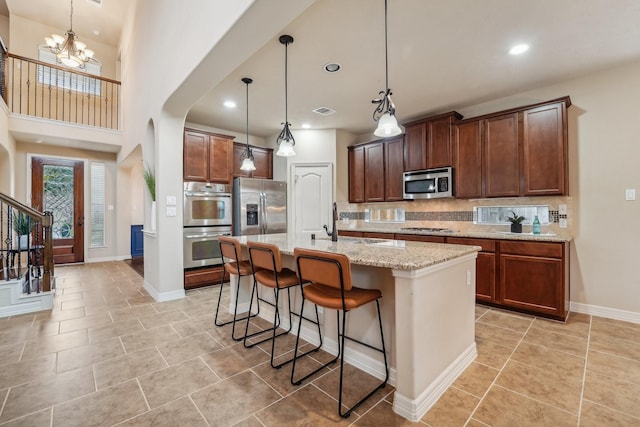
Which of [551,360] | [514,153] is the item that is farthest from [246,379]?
[514,153]

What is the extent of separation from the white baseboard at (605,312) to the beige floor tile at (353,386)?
Answer: 290 centimetres

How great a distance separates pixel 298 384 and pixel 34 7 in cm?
878

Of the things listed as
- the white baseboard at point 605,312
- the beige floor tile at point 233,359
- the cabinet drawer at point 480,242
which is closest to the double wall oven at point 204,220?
the beige floor tile at point 233,359

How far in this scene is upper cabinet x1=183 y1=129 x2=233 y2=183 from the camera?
4409 mm

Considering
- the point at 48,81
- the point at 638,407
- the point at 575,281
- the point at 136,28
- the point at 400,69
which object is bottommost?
the point at 638,407

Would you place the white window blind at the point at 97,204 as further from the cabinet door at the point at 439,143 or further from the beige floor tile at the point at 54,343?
the cabinet door at the point at 439,143

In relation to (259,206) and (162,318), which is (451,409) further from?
(259,206)

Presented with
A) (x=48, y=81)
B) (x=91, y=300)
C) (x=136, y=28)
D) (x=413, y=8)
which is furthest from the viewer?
(x=48, y=81)

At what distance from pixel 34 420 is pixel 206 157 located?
360 cm

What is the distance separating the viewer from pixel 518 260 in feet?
10.7

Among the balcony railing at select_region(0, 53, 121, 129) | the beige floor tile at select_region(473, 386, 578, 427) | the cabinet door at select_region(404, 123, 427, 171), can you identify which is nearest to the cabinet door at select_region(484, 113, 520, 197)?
the cabinet door at select_region(404, 123, 427, 171)

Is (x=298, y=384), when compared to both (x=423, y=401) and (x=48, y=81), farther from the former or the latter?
(x=48, y=81)

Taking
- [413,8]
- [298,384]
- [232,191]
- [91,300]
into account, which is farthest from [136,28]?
[298,384]

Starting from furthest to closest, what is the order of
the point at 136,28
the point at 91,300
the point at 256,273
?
the point at 136,28 < the point at 91,300 < the point at 256,273
